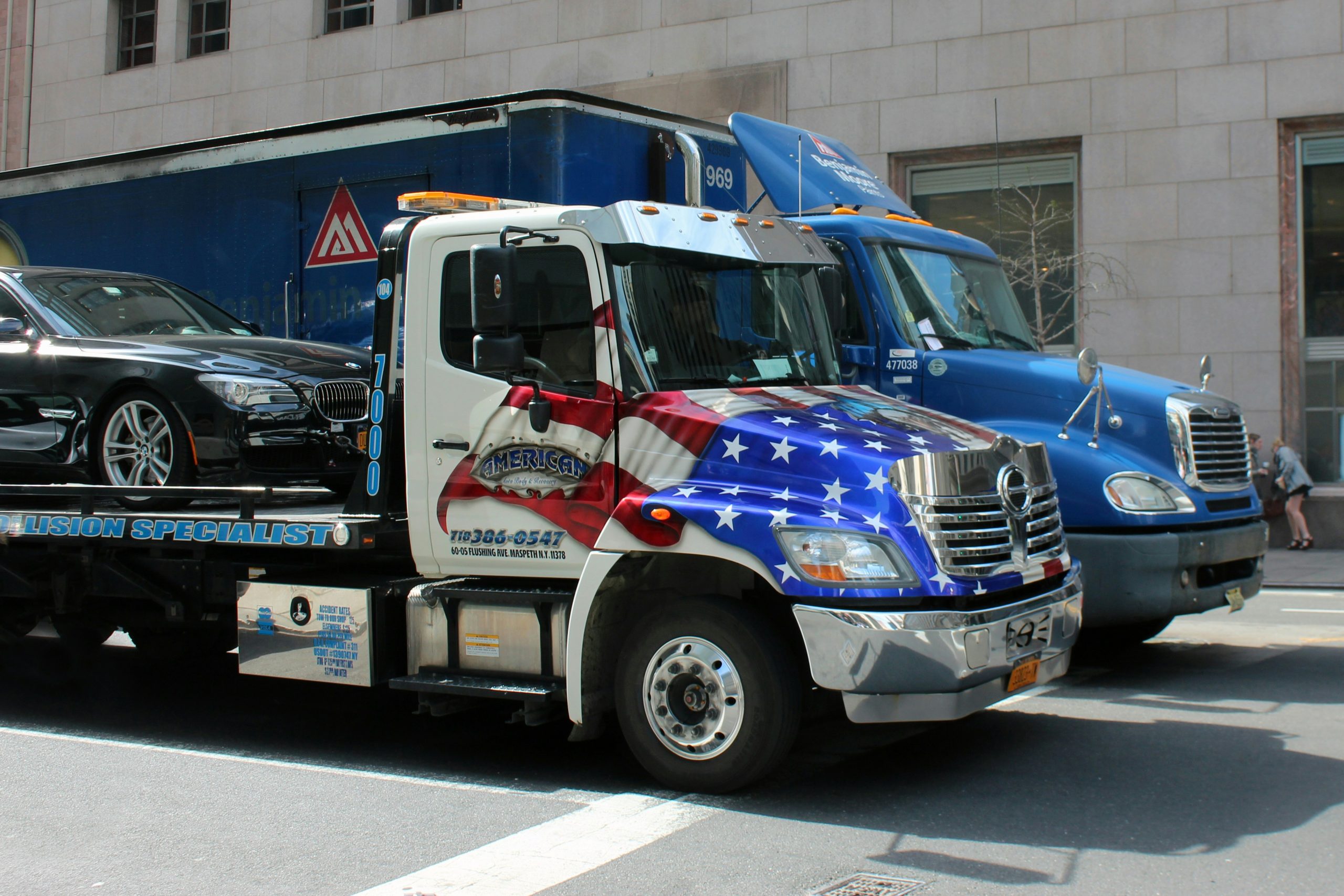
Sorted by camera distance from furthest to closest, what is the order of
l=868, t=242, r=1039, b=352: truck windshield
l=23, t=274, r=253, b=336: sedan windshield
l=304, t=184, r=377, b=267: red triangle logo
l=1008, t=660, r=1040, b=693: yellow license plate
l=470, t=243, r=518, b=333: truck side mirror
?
l=868, t=242, r=1039, b=352: truck windshield < l=304, t=184, r=377, b=267: red triangle logo < l=23, t=274, r=253, b=336: sedan windshield < l=470, t=243, r=518, b=333: truck side mirror < l=1008, t=660, r=1040, b=693: yellow license plate

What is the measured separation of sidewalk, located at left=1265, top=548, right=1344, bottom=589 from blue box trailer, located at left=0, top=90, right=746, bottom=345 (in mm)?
8738

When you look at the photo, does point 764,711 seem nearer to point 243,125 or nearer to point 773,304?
point 773,304

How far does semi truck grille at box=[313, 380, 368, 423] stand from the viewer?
7.34 m

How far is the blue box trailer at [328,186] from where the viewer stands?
309 inches

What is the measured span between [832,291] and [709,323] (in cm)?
124

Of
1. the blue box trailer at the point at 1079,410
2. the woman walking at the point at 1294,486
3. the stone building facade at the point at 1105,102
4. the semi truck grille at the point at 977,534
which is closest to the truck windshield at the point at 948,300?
the blue box trailer at the point at 1079,410

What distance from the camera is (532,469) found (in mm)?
6102

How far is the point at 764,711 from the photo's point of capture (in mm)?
5457

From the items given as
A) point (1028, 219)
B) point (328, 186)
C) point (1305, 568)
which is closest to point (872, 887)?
point (328, 186)

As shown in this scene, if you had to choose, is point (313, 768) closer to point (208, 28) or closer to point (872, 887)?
point (872, 887)

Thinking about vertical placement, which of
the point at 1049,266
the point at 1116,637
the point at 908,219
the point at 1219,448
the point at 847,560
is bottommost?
the point at 1116,637

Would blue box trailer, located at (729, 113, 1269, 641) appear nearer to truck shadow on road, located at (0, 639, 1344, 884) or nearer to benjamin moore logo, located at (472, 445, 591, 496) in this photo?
truck shadow on road, located at (0, 639, 1344, 884)

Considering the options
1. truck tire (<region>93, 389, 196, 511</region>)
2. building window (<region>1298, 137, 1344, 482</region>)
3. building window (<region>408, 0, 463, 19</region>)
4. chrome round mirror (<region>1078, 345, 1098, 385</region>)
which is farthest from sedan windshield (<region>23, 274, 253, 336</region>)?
building window (<region>408, 0, 463, 19</region>)

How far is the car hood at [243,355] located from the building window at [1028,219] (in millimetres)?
→ 12171
